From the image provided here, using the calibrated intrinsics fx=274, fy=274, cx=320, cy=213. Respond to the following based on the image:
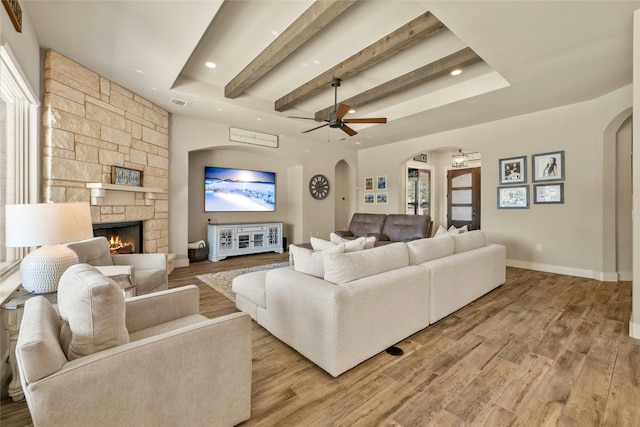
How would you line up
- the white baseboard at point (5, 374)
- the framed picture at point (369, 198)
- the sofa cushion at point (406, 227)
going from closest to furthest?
the white baseboard at point (5, 374) < the sofa cushion at point (406, 227) < the framed picture at point (369, 198)

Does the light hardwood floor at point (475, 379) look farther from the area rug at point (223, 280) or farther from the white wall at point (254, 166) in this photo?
the white wall at point (254, 166)

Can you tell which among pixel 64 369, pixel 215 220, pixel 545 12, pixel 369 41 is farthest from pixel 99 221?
pixel 545 12

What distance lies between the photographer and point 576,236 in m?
4.27

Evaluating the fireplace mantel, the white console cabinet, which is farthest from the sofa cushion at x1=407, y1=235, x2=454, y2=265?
the white console cabinet

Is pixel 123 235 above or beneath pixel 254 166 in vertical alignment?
beneath

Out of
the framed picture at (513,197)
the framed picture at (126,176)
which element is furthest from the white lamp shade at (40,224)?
the framed picture at (513,197)

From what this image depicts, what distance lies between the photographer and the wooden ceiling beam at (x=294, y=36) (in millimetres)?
2281

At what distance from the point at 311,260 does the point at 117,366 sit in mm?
1318

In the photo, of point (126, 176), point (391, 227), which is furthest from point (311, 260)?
point (391, 227)

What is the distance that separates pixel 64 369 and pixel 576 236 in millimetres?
5903

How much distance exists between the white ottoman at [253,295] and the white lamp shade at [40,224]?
1.33 metres

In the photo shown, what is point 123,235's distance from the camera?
4.13 m

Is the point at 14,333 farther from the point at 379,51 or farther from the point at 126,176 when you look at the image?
the point at 379,51

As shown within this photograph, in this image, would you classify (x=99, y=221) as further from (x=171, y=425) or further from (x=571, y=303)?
(x=571, y=303)
